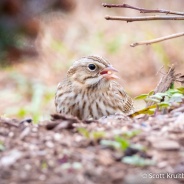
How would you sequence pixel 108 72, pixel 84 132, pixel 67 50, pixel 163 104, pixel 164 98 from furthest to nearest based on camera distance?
pixel 67 50 → pixel 108 72 → pixel 164 98 → pixel 163 104 → pixel 84 132

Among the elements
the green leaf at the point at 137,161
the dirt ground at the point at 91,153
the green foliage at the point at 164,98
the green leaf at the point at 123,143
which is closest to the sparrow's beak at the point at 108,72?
the green foliage at the point at 164,98

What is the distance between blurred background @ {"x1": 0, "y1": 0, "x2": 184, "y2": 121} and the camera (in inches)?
311

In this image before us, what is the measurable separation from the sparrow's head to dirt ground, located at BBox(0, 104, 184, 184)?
178cm

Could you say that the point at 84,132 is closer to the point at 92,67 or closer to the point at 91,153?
the point at 91,153

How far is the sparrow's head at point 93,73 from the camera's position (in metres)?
6.43

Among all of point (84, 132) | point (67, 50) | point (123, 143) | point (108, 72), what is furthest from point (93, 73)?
point (67, 50)

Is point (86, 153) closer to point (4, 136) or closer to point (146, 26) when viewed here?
point (4, 136)

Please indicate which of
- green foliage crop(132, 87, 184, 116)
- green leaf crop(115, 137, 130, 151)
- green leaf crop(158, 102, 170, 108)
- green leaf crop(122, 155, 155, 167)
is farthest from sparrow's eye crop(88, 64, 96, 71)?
green leaf crop(122, 155, 155, 167)

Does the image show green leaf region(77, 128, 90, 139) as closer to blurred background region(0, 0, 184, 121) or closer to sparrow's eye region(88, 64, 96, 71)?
sparrow's eye region(88, 64, 96, 71)

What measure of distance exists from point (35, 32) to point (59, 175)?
384 centimetres

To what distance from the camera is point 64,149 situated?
4.15m

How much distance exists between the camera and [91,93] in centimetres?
649

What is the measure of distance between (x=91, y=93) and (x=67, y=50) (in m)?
6.65

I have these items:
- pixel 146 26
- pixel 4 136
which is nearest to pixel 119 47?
pixel 146 26
